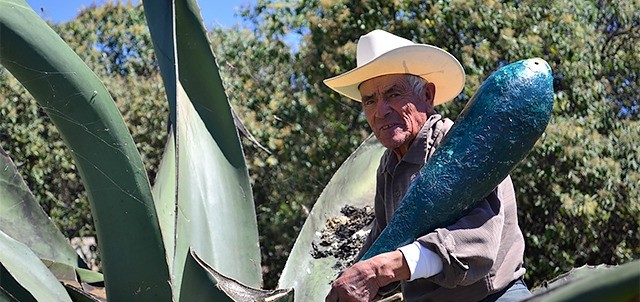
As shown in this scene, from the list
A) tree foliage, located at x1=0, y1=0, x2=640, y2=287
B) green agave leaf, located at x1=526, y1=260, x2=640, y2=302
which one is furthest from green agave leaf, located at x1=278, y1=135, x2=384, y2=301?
tree foliage, located at x1=0, y1=0, x2=640, y2=287

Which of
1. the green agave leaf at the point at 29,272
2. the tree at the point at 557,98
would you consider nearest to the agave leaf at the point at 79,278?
the green agave leaf at the point at 29,272

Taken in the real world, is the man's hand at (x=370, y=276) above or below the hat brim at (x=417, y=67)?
below

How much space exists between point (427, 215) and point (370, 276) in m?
0.20

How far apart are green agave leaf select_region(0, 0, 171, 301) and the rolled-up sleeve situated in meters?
0.81

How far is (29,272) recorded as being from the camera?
2.63m

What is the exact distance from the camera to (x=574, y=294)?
1254 mm

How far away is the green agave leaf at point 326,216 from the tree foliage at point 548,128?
2111mm

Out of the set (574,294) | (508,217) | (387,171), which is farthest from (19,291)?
(574,294)

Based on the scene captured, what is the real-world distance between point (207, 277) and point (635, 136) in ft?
15.0

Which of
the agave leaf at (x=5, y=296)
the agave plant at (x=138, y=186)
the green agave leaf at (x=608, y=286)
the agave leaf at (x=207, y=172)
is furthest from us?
the agave leaf at (x=207, y=172)

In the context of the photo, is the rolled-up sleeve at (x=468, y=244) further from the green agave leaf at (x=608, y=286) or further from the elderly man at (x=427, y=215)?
the green agave leaf at (x=608, y=286)

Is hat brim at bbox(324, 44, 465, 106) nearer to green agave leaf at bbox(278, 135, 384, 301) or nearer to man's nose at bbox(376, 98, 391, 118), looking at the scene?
man's nose at bbox(376, 98, 391, 118)

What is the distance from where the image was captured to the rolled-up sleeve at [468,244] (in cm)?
218

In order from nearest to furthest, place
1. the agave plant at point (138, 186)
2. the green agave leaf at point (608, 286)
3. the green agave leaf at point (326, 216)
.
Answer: the green agave leaf at point (608, 286) → the agave plant at point (138, 186) → the green agave leaf at point (326, 216)
